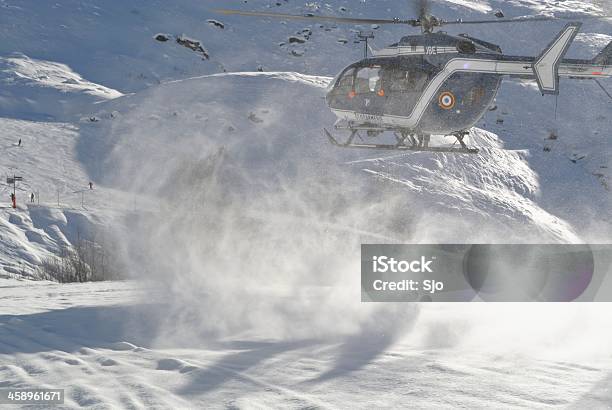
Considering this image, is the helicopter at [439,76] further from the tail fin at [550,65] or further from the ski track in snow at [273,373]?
the ski track in snow at [273,373]

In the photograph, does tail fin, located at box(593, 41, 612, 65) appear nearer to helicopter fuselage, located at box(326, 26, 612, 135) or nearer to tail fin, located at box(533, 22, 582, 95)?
helicopter fuselage, located at box(326, 26, 612, 135)

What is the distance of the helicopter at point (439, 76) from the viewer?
15125 mm

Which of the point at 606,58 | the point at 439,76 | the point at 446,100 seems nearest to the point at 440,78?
the point at 439,76

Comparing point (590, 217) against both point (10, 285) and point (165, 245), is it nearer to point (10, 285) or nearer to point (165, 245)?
point (165, 245)

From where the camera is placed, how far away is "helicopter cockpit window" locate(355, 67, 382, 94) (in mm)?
16688

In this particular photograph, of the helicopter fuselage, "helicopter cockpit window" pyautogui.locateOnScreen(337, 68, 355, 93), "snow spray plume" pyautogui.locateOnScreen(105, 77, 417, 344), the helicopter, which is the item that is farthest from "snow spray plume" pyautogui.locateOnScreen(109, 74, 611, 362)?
"helicopter cockpit window" pyautogui.locateOnScreen(337, 68, 355, 93)

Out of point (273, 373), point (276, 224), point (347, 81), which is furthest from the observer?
point (276, 224)

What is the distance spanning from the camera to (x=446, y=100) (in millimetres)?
15922

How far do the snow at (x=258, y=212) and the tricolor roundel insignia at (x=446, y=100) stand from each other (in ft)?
15.0

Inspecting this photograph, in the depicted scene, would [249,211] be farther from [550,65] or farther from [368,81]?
[550,65]

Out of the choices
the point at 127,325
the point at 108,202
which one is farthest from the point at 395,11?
the point at 127,325

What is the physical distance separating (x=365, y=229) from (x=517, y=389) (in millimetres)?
28514

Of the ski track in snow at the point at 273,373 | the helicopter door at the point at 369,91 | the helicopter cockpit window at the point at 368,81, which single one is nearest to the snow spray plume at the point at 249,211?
the ski track in snow at the point at 273,373

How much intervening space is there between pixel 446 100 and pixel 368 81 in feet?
6.61
